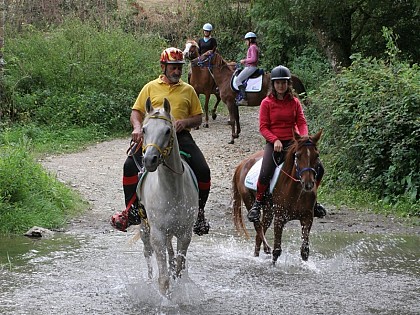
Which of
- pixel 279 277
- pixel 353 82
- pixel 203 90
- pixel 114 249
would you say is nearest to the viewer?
Answer: pixel 279 277

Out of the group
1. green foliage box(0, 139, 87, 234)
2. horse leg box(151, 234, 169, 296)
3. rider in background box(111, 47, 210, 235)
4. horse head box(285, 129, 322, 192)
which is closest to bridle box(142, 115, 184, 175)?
rider in background box(111, 47, 210, 235)

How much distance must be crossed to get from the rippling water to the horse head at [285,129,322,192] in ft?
3.78

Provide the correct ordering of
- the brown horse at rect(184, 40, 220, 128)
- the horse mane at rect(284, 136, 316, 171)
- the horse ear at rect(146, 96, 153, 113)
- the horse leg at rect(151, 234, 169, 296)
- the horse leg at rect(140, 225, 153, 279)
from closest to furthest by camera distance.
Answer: the horse ear at rect(146, 96, 153, 113) < the horse leg at rect(151, 234, 169, 296) < the horse leg at rect(140, 225, 153, 279) < the horse mane at rect(284, 136, 316, 171) < the brown horse at rect(184, 40, 220, 128)

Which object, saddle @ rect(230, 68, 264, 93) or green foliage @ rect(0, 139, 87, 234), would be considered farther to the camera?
saddle @ rect(230, 68, 264, 93)

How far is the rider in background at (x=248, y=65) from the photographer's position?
1978 centimetres

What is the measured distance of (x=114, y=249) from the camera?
1038 centimetres

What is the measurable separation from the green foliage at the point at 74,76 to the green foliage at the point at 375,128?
25.0 feet

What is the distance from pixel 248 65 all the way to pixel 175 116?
12.3 meters

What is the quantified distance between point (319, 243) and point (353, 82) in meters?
4.69

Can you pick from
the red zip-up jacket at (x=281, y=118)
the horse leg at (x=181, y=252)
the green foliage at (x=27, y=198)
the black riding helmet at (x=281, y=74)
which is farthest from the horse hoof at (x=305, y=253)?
the green foliage at (x=27, y=198)

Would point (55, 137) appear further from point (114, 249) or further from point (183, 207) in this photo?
point (183, 207)

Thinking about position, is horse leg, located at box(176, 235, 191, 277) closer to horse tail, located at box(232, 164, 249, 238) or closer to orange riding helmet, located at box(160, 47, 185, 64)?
orange riding helmet, located at box(160, 47, 185, 64)

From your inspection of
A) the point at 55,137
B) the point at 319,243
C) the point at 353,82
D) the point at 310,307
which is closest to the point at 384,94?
the point at 353,82

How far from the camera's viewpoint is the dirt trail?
1210cm
